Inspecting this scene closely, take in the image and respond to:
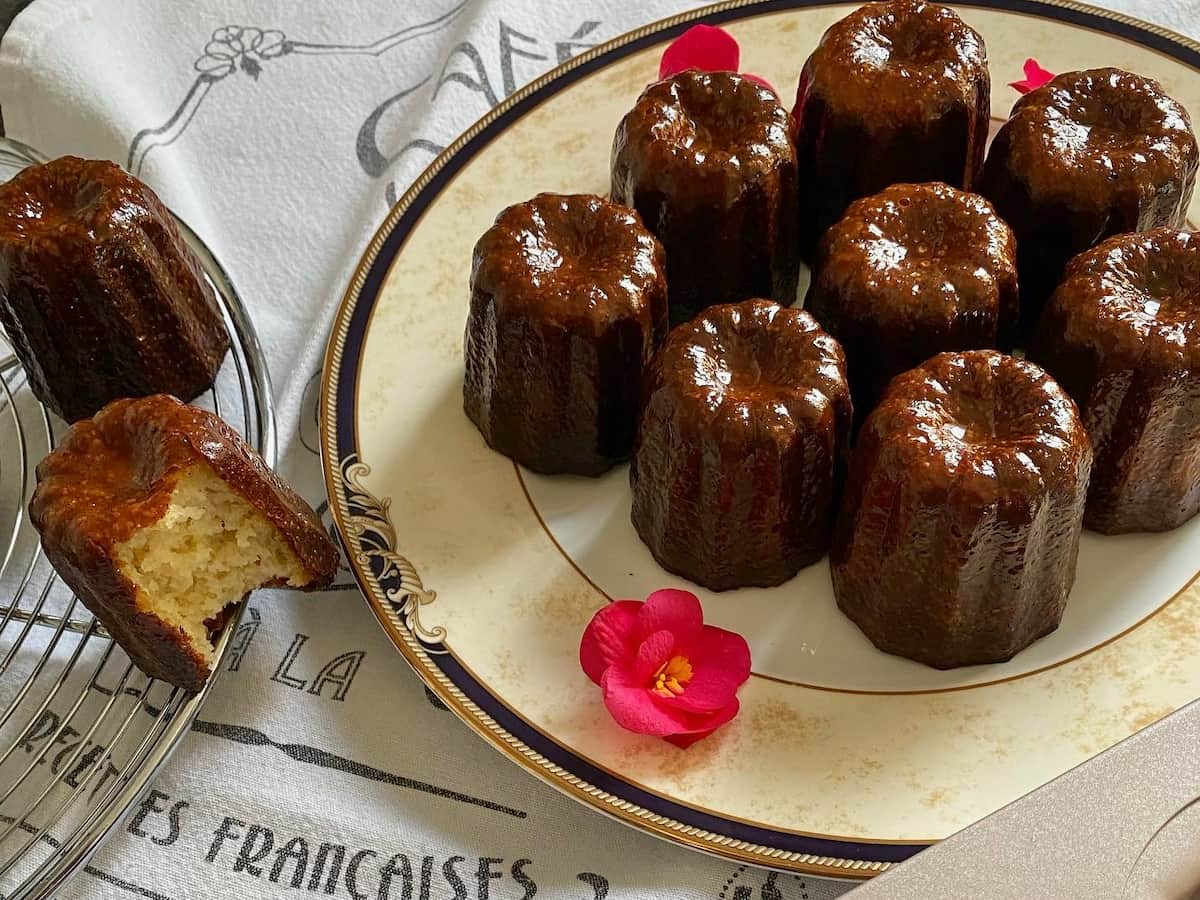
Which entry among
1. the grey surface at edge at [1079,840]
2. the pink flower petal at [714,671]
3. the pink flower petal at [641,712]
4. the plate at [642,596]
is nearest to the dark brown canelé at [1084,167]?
the plate at [642,596]

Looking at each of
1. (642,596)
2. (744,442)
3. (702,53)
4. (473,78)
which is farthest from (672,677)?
(473,78)

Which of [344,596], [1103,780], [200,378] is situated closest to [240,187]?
[200,378]

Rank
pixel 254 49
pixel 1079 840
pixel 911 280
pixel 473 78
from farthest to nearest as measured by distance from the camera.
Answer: pixel 254 49 < pixel 473 78 < pixel 911 280 < pixel 1079 840

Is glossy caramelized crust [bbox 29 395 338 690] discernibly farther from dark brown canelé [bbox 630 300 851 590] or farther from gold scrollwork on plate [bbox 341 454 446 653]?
dark brown canelé [bbox 630 300 851 590]

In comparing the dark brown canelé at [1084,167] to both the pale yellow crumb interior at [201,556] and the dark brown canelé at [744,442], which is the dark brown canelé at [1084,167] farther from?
the pale yellow crumb interior at [201,556]

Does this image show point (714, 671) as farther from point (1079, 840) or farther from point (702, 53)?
point (702, 53)
